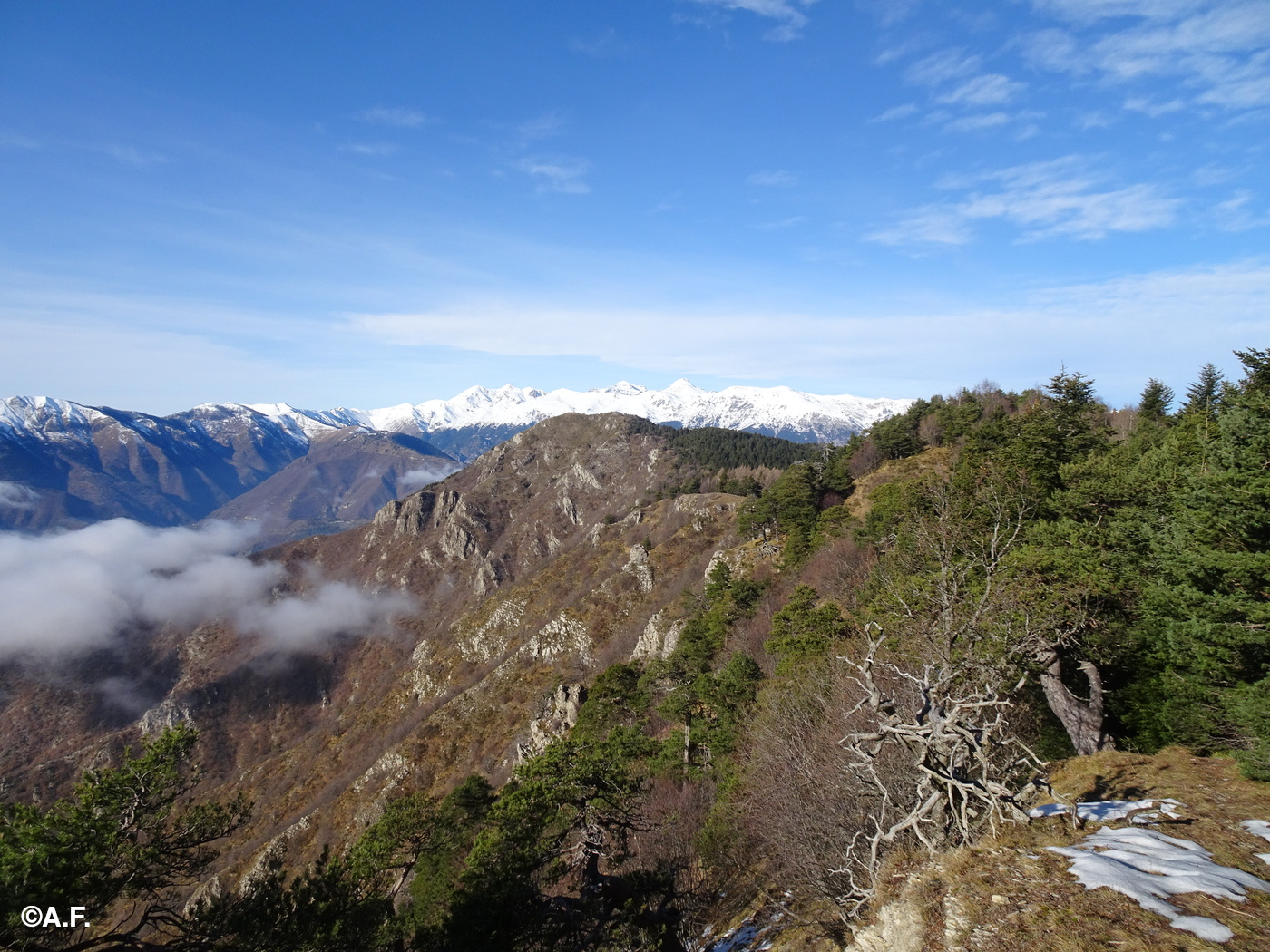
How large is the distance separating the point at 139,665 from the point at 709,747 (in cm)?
19286

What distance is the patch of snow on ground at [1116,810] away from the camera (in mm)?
9852

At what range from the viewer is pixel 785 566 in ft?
178

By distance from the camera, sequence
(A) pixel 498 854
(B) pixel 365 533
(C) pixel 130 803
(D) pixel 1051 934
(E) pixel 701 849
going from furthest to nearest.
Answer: (B) pixel 365 533 → (E) pixel 701 849 → (A) pixel 498 854 → (C) pixel 130 803 → (D) pixel 1051 934

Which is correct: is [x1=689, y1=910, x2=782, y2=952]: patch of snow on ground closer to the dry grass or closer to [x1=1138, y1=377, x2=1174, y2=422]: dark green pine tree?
the dry grass

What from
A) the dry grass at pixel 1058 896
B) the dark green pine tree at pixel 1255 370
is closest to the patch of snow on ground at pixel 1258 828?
the dry grass at pixel 1058 896

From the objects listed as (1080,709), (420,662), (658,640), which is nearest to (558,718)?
(658,640)

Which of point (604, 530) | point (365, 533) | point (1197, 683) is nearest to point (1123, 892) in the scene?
point (1197, 683)

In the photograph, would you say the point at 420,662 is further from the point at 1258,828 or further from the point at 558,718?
the point at 1258,828

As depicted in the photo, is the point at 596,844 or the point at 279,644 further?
the point at 279,644

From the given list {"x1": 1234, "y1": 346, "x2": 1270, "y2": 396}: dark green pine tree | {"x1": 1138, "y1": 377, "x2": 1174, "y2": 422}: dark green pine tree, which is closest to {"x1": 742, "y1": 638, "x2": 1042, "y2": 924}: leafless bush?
{"x1": 1234, "y1": 346, "x2": 1270, "y2": 396}: dark green pine tree

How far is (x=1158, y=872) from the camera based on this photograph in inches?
297

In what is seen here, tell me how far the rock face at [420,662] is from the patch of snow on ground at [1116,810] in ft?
154

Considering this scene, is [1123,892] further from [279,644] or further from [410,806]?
[279,644]

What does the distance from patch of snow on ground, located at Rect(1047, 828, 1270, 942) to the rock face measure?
49157mm
